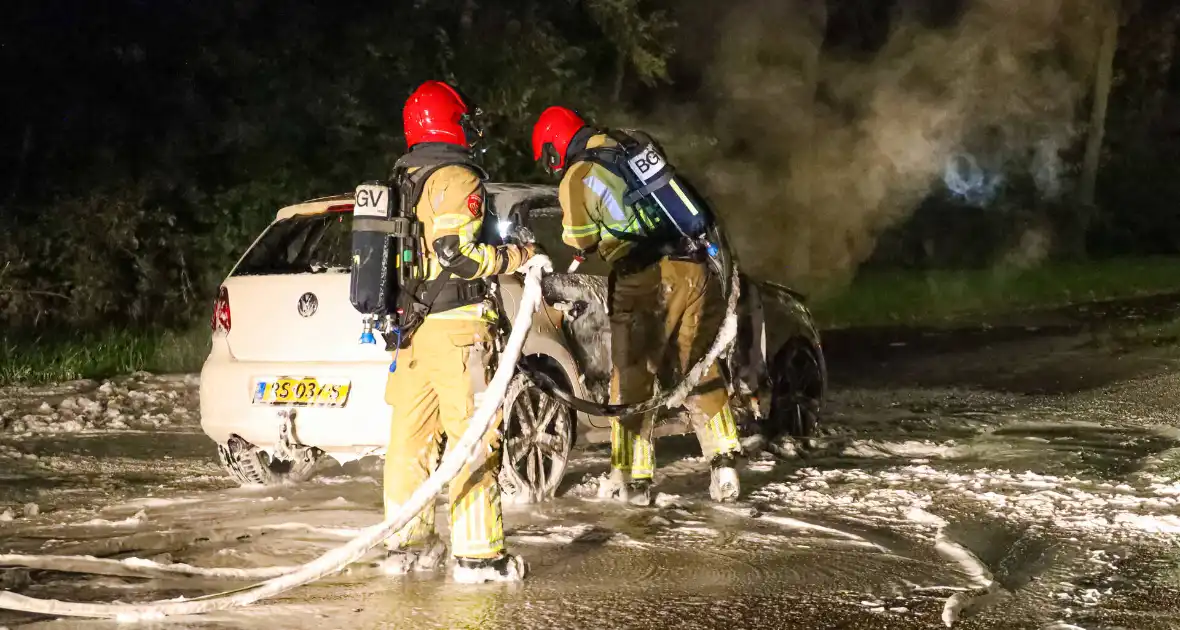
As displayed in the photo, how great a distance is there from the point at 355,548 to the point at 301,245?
2.35 m

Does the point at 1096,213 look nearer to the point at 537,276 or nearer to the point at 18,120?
the point at 18,120

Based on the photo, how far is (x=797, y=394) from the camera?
28.7 feet

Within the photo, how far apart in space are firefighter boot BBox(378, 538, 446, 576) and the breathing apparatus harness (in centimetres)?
88

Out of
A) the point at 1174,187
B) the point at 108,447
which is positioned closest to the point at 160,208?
the point at 108,447

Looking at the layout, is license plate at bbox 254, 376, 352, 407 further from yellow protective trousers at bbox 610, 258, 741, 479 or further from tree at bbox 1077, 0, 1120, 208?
tree at bbox 1077, 0, 1120, 208

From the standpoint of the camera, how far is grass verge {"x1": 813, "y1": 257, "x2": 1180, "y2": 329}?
1883 centimetres

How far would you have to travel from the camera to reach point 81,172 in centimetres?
1387

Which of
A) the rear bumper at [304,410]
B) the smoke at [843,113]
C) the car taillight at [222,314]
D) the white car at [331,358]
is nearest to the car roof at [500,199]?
the white car at [331,358]

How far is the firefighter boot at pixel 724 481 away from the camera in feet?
22.4

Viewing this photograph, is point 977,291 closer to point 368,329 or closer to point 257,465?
point 257,465

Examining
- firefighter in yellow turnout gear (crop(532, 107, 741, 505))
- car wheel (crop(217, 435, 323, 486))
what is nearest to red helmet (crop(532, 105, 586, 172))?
firefighter in yellow turnout gear (crop(532, 107, 741, 505))

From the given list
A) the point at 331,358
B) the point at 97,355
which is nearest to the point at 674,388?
the point at 331,358

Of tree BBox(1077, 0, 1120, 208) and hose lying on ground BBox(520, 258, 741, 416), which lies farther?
tree BBox(1077, 0, 1120, 208)

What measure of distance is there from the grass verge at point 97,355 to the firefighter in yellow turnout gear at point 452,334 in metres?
6.92
